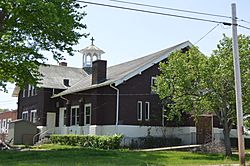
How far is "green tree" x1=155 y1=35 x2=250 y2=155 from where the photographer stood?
20484mm

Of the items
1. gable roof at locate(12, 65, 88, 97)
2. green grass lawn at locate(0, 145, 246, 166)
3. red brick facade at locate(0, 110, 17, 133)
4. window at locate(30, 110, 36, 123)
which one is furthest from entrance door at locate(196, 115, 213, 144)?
red brick facade at locate(0, 110, 17, 133)

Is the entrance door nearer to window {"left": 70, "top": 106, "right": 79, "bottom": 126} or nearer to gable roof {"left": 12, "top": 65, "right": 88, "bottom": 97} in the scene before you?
window {"left": 70, "top": 106, "right": 79, "bottom": 126}

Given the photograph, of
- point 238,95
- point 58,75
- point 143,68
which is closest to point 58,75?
point 58,75

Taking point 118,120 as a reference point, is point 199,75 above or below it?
above

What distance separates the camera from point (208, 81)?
21.1 meters

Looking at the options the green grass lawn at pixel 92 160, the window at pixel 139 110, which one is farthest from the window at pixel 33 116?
the green grass lawn at pixel 92 160

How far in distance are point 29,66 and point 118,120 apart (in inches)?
329

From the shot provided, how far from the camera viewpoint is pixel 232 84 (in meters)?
20.7

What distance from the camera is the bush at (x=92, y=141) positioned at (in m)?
25.4

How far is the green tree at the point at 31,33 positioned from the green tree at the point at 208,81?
634 cm

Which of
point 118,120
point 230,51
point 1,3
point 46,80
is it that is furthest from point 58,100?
point 230,51

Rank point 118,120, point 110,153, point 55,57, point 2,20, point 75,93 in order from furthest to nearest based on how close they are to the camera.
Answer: point 75,93
point 118,120
point 55,57
point 2,20
point 110,153

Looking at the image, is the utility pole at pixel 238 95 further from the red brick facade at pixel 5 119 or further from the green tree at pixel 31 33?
the red brick facade at pixel 5 119

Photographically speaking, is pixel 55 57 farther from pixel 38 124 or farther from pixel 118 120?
pixel 38 124
